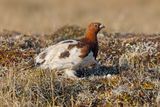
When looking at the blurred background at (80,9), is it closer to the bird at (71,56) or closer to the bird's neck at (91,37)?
the bird's neck at (91,37)

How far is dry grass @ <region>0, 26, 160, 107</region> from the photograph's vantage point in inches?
327

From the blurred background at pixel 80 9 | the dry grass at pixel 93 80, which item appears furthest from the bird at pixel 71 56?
the blurred background at pixel 80 9

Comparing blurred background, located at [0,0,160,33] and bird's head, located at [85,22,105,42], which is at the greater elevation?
blurred background, located at [0,0,160,33]

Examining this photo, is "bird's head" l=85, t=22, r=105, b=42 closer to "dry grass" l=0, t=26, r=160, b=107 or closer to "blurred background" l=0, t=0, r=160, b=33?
"dry grass" l=0, t=26, r=160, b=107

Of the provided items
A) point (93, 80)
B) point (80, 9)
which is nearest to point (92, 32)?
point (93, 80)

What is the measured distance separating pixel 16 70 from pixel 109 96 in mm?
1367

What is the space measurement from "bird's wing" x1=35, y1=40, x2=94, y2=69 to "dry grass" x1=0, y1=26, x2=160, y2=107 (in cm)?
17

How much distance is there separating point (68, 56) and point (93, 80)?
454 millimetres

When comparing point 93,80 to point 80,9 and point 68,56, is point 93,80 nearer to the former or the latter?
point 68,56

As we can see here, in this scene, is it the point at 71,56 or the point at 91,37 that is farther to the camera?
the point at 91,37

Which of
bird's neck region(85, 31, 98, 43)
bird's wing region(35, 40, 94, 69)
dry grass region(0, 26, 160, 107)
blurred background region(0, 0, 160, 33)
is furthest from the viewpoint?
blurred background region(0, 0, 160, 33)

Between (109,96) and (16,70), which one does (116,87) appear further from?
(16,70)

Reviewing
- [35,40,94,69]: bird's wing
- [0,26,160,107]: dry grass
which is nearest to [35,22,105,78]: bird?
[35,40,94,69]: bird's wing

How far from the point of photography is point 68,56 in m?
9.17
